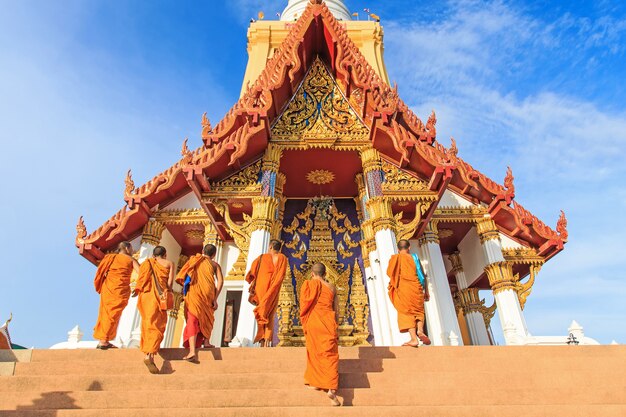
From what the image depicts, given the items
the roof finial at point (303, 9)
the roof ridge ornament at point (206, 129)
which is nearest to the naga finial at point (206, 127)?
the roof ridge ornament at point (206, 129)

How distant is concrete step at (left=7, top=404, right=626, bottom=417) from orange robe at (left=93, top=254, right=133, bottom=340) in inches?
65.4

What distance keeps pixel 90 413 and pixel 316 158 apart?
6.33 metres

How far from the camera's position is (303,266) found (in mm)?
9000

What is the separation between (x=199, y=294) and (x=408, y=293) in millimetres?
2568

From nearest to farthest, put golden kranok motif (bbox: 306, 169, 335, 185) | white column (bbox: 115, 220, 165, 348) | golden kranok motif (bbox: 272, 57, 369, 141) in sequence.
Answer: white column (bbox: 115, 220, 165, 348) → golden kranok motif (bbox: 272, 57, 369, 141) → golden kranok motif (bbox: 306, 169, 335, 185)

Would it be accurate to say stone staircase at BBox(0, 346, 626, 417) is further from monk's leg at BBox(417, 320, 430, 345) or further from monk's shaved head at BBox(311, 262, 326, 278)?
monk's shaved head at BBox(311, 262, 326, 278)

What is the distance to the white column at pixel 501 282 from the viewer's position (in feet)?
24.5

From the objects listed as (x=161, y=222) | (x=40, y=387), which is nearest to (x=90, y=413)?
(x=40, y=387)

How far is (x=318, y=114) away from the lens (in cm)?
853

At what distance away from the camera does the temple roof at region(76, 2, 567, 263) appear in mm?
7402

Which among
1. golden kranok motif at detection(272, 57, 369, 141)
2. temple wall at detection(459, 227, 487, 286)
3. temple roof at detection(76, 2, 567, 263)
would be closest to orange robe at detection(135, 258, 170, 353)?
temple roof at detection(76, 2, 567, 263)

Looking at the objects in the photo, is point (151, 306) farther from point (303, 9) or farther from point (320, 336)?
point (303, 9)

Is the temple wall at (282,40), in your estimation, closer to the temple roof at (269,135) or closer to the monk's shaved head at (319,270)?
the temple roof at (269,135)

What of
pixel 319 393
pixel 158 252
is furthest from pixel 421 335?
pixel 158 252
